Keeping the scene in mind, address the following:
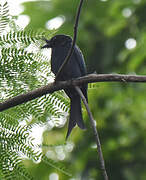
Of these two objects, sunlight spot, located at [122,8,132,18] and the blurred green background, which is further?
sunlight spot, located at [122,8,132,18]

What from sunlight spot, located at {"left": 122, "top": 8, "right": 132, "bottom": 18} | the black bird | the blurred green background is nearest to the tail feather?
the black bird

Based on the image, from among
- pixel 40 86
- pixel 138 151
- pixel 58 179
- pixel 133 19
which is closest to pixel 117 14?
pixel 133 19

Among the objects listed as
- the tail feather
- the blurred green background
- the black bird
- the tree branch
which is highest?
the tree branch

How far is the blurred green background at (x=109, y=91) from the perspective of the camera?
4.63m

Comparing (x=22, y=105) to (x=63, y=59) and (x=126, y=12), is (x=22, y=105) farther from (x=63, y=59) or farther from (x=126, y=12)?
(x=126, y=12)

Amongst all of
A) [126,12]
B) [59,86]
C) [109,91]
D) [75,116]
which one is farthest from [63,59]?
[126,12]

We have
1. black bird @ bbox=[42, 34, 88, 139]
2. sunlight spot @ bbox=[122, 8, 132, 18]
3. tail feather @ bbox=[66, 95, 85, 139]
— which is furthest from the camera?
sunlight spot @ bbox=[122, 8, 132, 18]

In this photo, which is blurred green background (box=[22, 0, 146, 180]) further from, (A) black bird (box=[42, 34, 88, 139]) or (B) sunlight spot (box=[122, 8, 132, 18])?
(A) black bird (box=[42, 34, 88, 139])

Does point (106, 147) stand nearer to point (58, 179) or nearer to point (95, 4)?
point (58, 179)

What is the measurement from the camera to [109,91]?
5.85 metres

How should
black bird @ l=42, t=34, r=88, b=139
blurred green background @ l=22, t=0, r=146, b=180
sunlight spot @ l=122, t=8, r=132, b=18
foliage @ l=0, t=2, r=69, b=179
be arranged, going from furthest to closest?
sunlight spot @ l=122, t=8, r=132, b=18 → blurred green background @ l=22, t=0, r=146, b=180 → black bird @ l=42, t=34, r=88, b=139 → foliage @ l=0, t=2, r=69, b=179

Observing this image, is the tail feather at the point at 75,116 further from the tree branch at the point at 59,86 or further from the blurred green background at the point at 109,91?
the blurred green background at the point at 109,91

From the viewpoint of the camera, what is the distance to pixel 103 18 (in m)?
6.53

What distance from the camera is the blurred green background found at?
4633 millimetres
